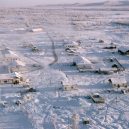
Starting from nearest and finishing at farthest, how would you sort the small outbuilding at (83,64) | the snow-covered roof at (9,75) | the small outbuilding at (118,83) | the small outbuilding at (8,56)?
1. the small outbuilding at (118,83)
2. the snow-covered roof at (9,75)
3. the small outbuilding at (83,64)
4. the small outbuilding at (8,56)

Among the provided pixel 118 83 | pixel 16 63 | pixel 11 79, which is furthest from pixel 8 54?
pixel 118 83

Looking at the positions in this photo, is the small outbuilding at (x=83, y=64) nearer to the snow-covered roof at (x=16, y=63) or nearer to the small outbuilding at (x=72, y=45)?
the snow-covered roof at (x=16, y=63)

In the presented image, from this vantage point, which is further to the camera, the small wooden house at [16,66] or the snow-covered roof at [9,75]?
the small wooden house at [16,66]

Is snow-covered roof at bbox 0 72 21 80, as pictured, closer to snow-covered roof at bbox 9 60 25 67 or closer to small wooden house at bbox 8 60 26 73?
small wooden house at bbox 8 60 26 73

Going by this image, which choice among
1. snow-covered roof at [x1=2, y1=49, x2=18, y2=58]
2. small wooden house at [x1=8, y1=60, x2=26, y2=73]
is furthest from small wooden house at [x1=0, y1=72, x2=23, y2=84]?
snow-covered roof at [x1=2, y1=49, x2=18, y2=58]

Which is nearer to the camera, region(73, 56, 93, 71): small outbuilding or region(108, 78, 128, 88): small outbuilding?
region(108, 78, 128, 88): small outbuilding

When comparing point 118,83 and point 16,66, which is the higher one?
point 16,66

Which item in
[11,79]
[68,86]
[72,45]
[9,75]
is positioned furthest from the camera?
[72,45]

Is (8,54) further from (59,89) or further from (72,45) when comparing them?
(59,89)

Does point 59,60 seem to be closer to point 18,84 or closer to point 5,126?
point 18,84

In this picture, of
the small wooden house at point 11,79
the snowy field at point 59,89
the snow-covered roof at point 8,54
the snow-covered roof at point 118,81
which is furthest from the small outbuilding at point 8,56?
the snow-covered roof at point 118,81

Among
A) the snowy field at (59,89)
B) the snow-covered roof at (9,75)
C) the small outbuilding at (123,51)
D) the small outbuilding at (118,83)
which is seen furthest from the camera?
the small outbuilding at (123,51)
